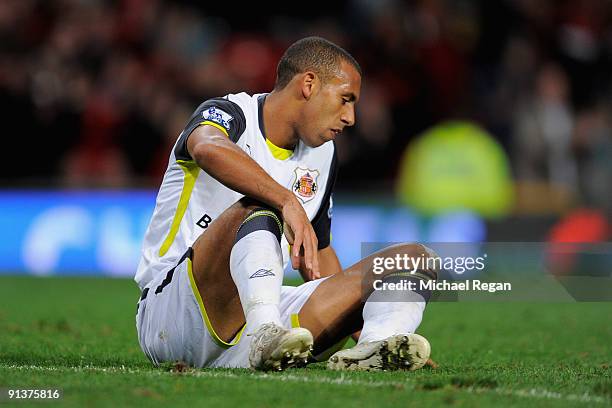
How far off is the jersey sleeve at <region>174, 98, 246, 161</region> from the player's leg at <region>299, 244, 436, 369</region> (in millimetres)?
907

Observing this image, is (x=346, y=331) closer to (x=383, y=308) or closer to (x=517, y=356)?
(x=383, y=308)

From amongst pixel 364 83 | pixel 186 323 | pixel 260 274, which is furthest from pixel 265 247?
pixel 364 83

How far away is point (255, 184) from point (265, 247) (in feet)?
1.00

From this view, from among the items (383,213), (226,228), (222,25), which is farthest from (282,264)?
(222,25)

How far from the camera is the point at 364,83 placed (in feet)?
48.3

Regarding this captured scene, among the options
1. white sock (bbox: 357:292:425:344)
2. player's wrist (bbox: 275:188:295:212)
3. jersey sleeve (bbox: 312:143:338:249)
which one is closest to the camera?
player's wrist (bbox: 275:188:295:212)

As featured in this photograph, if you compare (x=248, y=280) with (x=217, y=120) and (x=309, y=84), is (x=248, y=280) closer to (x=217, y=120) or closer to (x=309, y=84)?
(x=217, y=120)

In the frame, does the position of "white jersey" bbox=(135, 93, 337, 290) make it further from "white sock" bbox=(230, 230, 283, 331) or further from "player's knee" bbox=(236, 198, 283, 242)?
"white sock" bbox=(230, 230, 283, 331)

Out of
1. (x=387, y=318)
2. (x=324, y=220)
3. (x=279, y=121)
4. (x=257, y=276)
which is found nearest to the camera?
(x=257, y=276)

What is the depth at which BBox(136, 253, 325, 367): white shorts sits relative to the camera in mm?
5176

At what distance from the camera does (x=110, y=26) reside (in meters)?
15.1

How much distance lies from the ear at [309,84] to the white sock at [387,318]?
109cm

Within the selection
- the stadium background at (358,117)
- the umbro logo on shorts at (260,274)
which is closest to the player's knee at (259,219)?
the umbro logo on shorts at (260,274)

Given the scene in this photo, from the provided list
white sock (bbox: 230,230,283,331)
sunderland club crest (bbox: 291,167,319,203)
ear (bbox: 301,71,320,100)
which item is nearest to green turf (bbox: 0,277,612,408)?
white sock (bbox: 230,230,283,331)
